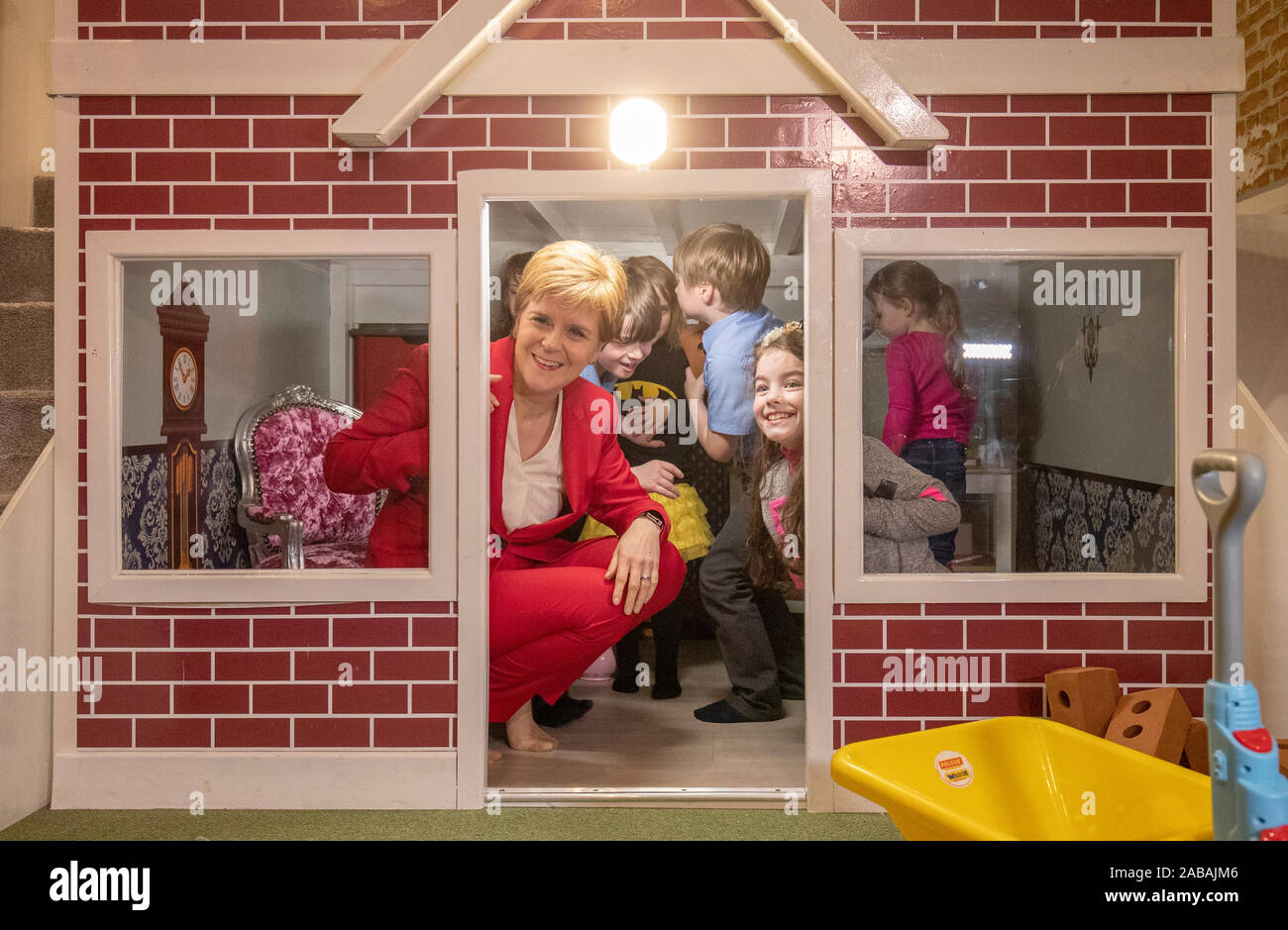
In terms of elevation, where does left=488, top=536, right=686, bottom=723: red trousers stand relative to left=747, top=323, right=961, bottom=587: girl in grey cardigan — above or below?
below

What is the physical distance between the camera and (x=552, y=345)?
3.50m

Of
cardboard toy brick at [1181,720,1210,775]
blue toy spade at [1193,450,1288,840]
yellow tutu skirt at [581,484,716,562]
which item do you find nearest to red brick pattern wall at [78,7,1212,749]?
cardboard toy brick at [1181,720,1210,775]

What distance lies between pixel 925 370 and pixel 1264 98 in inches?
102

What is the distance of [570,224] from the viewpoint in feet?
Answer: 11.4

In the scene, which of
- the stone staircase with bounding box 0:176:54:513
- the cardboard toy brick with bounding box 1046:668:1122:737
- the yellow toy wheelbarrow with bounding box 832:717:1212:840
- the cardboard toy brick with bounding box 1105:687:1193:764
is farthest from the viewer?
the stone staircase with bounding box 0:176:54:513

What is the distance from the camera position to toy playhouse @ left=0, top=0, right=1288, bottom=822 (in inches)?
134

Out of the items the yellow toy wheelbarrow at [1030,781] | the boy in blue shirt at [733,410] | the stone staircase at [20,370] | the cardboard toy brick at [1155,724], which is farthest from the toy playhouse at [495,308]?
the yellow toy wheelbarrow at [1030,781]

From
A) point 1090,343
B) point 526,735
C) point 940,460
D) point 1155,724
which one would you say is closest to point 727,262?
point 940,460

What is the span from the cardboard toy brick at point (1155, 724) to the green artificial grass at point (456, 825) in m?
0.85

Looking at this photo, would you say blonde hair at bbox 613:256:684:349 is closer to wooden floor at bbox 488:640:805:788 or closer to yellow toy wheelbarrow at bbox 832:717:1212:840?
wooden floor at bbox 488:640:805:788

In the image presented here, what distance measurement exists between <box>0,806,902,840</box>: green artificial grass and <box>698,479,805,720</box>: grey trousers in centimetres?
43
